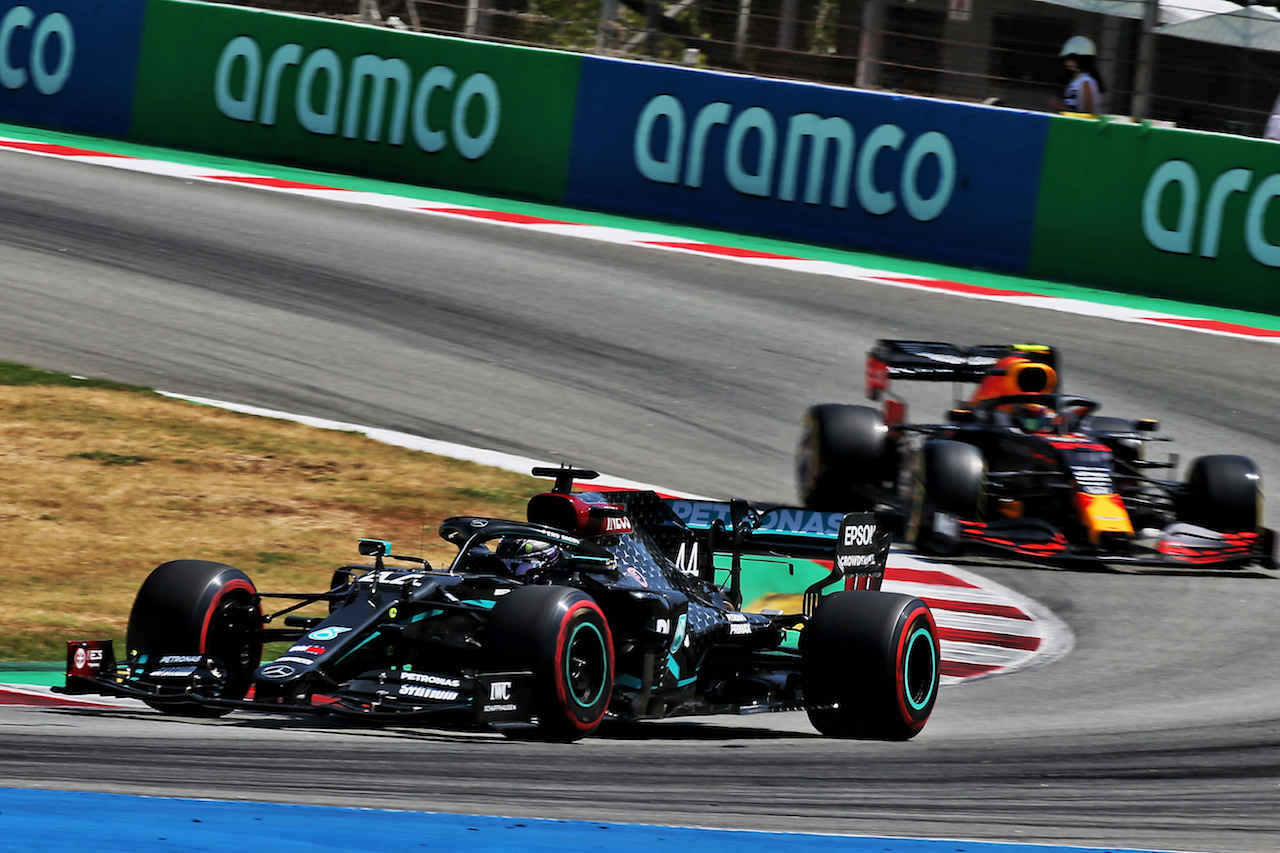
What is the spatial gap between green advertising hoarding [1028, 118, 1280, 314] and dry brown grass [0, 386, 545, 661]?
7.65m

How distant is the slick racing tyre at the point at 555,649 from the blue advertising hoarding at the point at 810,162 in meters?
11.9

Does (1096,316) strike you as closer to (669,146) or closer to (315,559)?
(669,146)

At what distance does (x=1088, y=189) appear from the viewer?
17391 mm

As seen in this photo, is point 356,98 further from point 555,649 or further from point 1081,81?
point 555,649

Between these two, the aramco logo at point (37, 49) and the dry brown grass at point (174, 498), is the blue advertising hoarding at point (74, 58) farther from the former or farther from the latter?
the dry brown grass at point (174, 498)

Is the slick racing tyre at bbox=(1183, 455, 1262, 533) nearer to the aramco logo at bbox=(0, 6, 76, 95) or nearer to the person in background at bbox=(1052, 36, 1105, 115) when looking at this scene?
the person in background at bbox=(1052, 36, 1105, 115)

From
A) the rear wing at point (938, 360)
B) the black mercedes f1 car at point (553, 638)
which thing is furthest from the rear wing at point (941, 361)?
the black mercedes f1 car at point (553, 638)

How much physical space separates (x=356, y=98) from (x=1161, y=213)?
323 inches

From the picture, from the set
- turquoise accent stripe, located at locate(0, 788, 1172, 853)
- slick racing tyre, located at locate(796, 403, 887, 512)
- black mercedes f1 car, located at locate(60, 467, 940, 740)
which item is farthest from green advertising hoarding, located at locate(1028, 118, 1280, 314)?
turquoise accent stripe, located at locate(0, 788, 1172, 853)

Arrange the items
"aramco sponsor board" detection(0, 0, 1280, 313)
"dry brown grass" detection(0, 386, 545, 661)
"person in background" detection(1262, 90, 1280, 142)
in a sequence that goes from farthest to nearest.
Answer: "aramco sponsor board" detection(0, 0, 1280, 313) → "person in background" detection(1262, 90, 1280, 142) → "dry brown grass" detection(0, 386, 545, 661)

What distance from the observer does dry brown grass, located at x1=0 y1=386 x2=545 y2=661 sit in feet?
30.6

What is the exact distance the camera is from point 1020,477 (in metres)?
11.7

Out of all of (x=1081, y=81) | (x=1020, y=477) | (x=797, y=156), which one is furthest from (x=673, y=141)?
(x=1020, y=477)

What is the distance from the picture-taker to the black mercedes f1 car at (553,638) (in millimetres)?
6469
